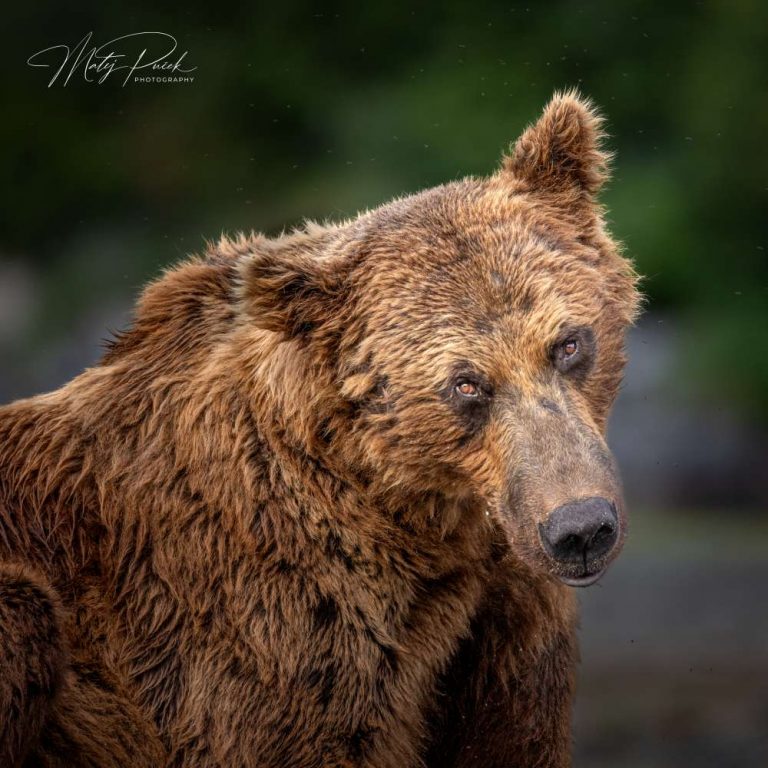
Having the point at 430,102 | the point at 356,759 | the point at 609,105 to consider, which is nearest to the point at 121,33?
the point at 430,102

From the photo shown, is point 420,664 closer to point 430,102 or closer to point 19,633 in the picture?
point 19,633

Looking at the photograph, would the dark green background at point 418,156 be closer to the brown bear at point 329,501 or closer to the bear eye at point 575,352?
the brown bear at point 329,501

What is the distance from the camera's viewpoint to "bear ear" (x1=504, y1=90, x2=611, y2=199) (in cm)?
536

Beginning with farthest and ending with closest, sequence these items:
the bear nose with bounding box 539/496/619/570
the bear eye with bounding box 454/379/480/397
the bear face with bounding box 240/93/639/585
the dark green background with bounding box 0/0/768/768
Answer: the dark green background with bounding box 0/0/768/768 → the bear eye with bounding box 454/379/480/397 → the bear face with bounding box 240/93/639/585 → the bear nose with bounding box 539/496/619/570

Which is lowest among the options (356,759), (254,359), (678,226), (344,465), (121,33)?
(356,759)

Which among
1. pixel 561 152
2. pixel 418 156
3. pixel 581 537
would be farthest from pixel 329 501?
pixel 418 156

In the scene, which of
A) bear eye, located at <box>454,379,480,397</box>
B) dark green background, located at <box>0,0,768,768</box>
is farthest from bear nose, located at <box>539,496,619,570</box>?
dark green background, located at <box>0,0,768,768</box>

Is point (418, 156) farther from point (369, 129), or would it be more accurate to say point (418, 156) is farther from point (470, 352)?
point (470, 352)

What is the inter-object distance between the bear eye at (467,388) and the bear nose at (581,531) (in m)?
0.52

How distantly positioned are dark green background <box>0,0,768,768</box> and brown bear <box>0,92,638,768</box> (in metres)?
8.04

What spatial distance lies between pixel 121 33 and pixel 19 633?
35.1 ft

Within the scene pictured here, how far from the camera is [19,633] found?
4.85 meters

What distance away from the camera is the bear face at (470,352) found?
4.63 meters

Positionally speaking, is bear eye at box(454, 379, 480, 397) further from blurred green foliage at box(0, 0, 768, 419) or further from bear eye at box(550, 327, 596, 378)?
blurred green foliage at box(0, 0, 768, 419)
